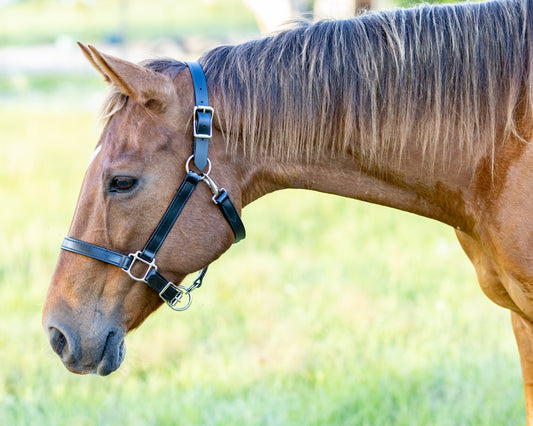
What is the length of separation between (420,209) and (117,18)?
33550 millimetres

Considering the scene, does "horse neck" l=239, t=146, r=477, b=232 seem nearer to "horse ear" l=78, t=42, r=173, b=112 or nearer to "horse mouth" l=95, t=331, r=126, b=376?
"horse ear" l=78, t=42, r=173, b=112

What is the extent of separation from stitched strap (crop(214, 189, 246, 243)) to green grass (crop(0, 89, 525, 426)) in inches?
25.2

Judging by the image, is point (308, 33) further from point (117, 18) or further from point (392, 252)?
point (117, 18)

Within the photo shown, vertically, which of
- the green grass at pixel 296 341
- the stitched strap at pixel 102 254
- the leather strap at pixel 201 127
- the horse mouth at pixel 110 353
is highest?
the leather strap at pixel 201 127

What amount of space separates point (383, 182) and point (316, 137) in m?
0.31

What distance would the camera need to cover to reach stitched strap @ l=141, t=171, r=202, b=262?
2.04 meters

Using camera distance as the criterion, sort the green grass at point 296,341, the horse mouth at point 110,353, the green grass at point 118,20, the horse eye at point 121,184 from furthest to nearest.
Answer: the green grass at point 118,20, the green grass at point 296,341, the horse mouth at point 110,353, the horse eye at point 121,184

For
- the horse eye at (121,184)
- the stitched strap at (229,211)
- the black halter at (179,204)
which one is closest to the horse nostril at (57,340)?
the black halter at (179,204)

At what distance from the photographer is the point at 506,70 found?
2055 mm

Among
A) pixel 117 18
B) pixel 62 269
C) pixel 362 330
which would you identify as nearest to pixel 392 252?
pixel 362 330

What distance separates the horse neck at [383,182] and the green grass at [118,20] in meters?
21.7

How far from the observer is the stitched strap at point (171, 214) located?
204cm

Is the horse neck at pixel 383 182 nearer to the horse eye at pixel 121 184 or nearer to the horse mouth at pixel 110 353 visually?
the horse eye at pixel 121 184

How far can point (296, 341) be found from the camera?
13.6 ft
